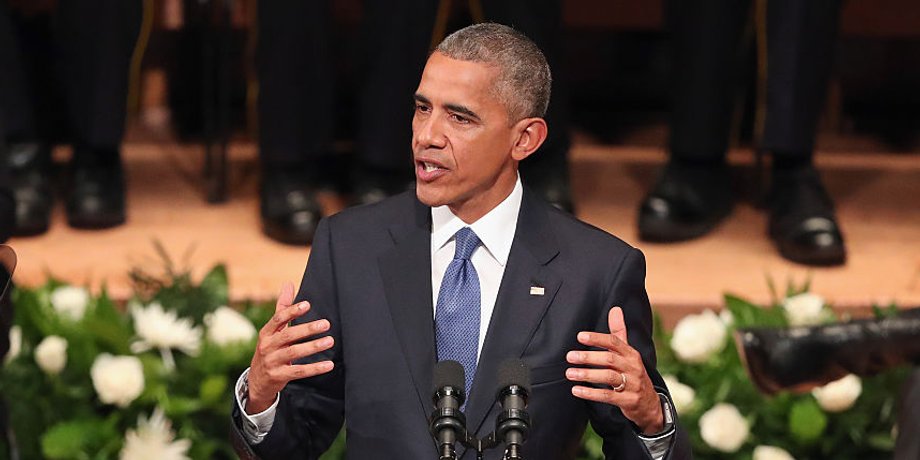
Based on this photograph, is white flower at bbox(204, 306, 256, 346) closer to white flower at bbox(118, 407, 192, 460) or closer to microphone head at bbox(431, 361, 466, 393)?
white flower at bbox(118, 407, 192, 460)

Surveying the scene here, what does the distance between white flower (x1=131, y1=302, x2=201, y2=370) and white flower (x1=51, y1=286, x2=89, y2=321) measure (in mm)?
108

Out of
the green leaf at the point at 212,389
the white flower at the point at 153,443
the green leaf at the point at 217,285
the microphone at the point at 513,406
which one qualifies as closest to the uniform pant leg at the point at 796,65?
the green leaf at the point at 217,285

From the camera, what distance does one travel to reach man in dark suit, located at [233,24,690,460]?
159 cm

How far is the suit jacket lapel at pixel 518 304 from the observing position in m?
1.62

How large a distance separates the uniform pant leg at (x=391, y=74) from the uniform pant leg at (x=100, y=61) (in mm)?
501

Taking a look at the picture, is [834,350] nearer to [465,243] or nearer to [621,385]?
[621,385]

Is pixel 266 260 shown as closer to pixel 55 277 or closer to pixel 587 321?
pixel 55 277

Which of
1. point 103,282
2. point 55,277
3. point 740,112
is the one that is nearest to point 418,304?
point 103,282

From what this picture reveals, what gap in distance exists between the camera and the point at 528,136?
64.5 inches

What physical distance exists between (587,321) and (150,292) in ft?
4.38

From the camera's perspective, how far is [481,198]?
1666mm

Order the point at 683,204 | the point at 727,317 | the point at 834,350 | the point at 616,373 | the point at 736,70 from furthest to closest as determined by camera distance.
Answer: the point at 736,70 < the point at 683,204 < the point at 727,317 < the point at 616,373 < the point at 834,350

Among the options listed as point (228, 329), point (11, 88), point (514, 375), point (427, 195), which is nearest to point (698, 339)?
point (228, 329)

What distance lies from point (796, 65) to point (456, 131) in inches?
63.0
